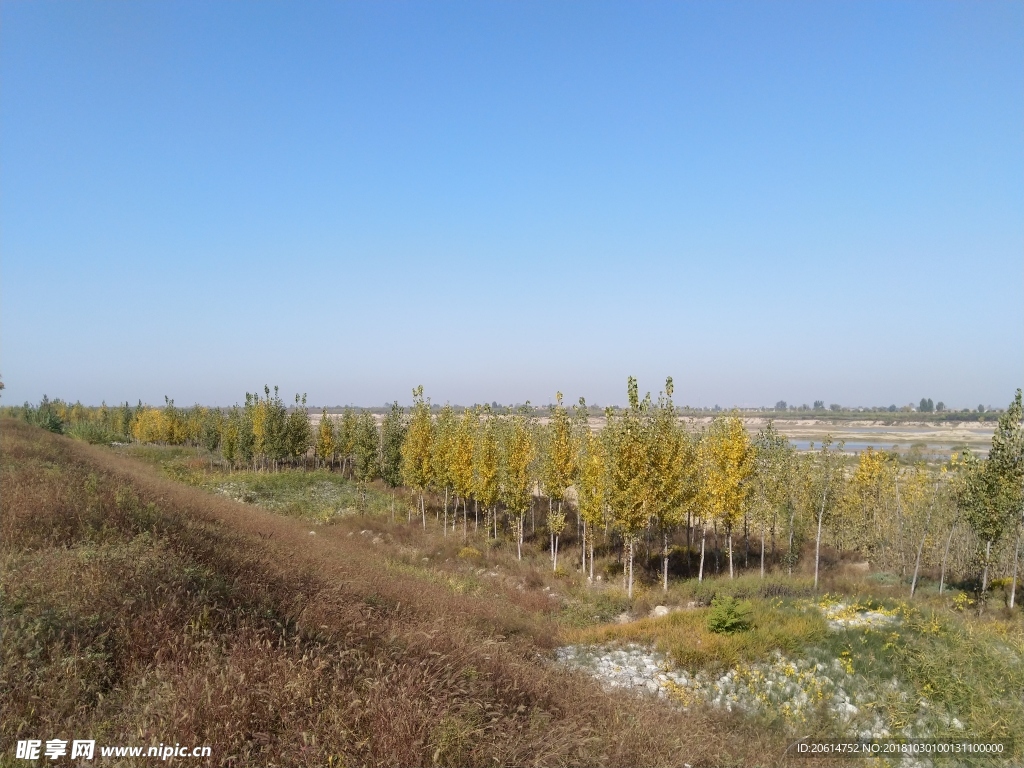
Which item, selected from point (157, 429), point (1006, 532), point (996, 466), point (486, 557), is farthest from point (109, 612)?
point (157, 429)

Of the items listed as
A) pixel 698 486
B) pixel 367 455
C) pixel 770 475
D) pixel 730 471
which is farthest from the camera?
pixel 367 455

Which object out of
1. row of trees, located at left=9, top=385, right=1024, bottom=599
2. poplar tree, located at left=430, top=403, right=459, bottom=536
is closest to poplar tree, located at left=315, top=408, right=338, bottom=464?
row of trees, located at left=9, top=385, right=1024, bottom=599

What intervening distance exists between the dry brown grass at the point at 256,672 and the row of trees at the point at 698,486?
15759mm

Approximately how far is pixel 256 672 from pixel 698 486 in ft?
83.5

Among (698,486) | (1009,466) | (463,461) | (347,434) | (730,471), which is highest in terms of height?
(1009,466)

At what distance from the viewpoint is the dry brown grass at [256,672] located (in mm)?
4523

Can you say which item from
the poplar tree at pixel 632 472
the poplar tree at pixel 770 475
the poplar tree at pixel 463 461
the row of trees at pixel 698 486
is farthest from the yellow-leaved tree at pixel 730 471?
the poplar tree at pixel 463 461

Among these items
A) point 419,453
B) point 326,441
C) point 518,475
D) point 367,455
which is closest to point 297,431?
point 326,441

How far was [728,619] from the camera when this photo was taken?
12484 mm

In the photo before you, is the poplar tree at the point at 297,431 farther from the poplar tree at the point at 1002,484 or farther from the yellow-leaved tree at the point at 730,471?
the poplar tree at the point at 1002,484

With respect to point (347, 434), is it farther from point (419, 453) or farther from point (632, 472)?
point (632, 472)

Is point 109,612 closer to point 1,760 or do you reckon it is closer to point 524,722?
point 1,760

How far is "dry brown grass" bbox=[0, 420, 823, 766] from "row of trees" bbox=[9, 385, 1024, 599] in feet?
51.7

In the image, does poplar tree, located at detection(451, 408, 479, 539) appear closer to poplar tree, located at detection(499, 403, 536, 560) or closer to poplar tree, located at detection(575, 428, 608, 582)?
poplar tree, located at detection(499, 403, 536, 560)
